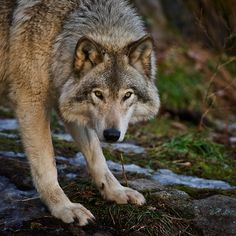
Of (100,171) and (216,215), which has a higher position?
(100,171)

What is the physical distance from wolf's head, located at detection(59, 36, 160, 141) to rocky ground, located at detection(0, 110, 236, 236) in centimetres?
59

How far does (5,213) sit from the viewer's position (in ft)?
15.4

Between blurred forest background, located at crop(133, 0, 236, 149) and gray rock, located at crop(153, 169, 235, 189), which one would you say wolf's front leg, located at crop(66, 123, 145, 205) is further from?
blurred forest background, located at crop(133, 0, 236, 149)

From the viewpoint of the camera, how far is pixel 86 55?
4.79 m

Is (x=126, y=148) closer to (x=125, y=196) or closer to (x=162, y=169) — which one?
(x=162, y=169)

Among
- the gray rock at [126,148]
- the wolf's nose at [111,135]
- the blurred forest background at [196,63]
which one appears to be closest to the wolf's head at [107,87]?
the wolf's nose at [111,135]

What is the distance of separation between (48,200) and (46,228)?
292 mm

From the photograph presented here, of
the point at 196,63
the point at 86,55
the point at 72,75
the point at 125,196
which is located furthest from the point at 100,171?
the point at 196,63

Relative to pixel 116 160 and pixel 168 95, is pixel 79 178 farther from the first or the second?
pixel 168 95

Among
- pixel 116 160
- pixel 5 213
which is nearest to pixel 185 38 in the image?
pixel 116 160

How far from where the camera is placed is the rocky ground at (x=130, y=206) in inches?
180

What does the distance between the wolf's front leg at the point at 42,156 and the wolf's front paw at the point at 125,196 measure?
0.36 metres

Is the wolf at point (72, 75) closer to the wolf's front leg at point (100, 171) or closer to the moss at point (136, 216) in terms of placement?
the wolf's front leg at point (100, 171)

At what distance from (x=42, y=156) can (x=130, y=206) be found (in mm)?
769
